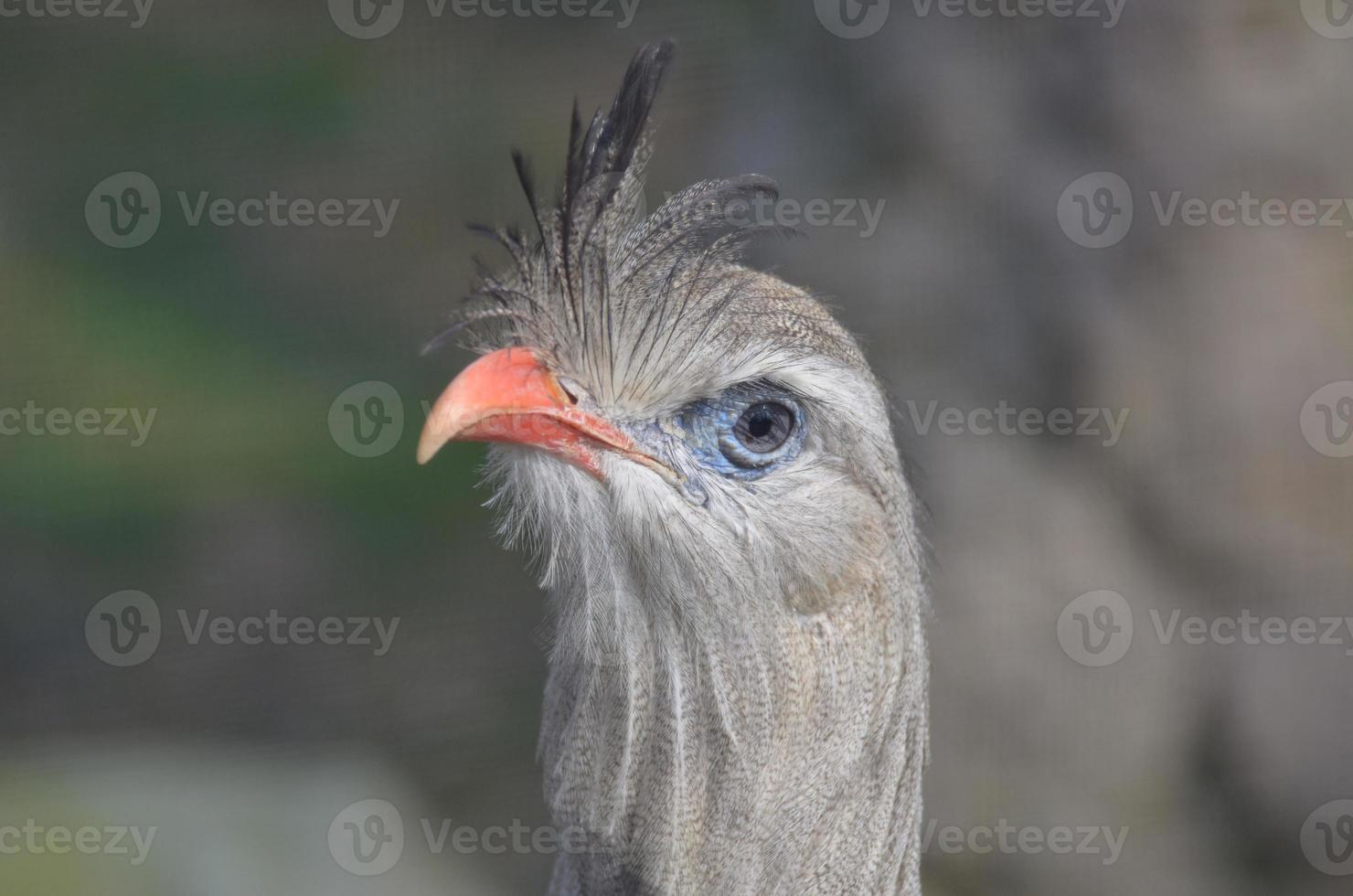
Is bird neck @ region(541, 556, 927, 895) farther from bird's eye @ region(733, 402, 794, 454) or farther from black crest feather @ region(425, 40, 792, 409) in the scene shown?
black crest feather @ region(425, 40, 792, 409)

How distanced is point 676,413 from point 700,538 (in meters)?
0.17

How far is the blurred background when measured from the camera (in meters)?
3.75

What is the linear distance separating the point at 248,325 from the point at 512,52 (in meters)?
1.38

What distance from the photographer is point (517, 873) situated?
158 inches

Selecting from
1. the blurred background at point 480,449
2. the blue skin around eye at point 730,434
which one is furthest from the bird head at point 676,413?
the blurred background at point 480,449

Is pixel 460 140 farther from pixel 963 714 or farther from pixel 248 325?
pixel 963 714

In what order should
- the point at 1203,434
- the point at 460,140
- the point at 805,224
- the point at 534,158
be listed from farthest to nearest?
the point at 460,140 < the point at 534,158 < the point at 805,224 < the point at 1203,434

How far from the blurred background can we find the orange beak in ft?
6.09

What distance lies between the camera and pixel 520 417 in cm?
162

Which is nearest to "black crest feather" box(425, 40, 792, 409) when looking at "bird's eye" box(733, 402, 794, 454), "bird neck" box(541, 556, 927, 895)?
"bird's eye" box(733, 402, 794, 454)

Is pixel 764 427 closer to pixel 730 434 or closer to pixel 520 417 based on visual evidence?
pixel 730 434

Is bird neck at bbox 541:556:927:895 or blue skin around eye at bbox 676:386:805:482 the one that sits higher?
blue skin around eye at bbox 676:386:805:482

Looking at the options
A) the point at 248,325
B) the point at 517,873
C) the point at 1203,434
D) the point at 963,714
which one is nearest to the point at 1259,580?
the point at 1203,434

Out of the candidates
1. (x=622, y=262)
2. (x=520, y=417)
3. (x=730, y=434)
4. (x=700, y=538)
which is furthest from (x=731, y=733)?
(x=622, y=262)
